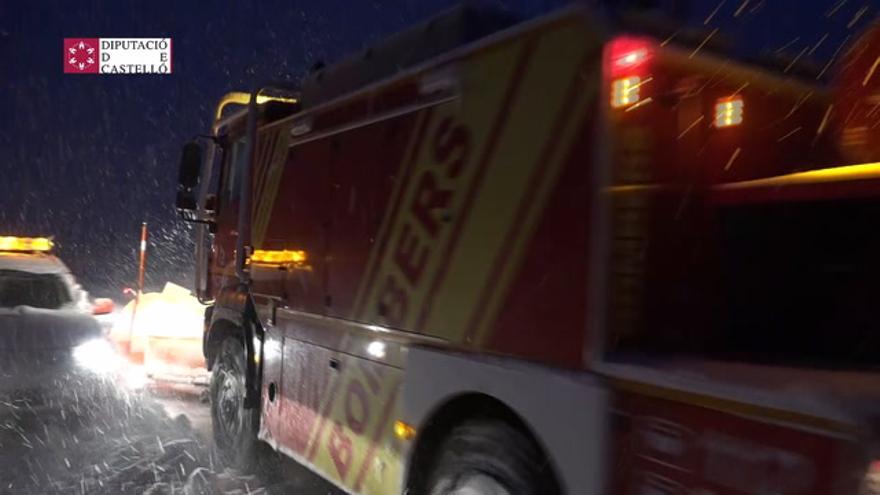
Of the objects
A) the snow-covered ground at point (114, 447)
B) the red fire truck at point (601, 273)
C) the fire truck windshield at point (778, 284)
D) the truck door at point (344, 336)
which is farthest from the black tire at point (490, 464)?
the snow-covered ground at point (114, 447)

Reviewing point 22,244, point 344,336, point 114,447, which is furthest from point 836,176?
point 22,244

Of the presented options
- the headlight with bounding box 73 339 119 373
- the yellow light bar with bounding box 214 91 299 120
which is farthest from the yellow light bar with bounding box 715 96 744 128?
the headlight with bounding box 73 339 119 373

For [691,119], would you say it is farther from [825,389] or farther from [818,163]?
[825,389]

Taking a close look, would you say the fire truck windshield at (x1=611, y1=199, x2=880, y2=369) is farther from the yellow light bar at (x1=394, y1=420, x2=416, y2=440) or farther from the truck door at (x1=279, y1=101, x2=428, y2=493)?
the truck door at (x1=279, y1=101, x2=428, y2=493)

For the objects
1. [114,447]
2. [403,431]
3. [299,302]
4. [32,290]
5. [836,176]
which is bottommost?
[114,447]

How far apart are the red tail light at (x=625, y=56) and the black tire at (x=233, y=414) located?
3.92 meters

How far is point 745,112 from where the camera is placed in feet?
10.9

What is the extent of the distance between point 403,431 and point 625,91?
183 centimetres

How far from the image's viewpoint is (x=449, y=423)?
3.53 m

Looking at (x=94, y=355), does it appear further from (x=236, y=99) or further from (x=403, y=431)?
(x=403, y=431)

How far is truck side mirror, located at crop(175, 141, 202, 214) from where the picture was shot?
6.81 metres

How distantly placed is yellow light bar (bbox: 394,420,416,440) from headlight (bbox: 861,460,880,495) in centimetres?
203

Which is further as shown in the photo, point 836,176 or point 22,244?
point 22,244

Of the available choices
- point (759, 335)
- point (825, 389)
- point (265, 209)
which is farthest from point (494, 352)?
point (265, 209)
